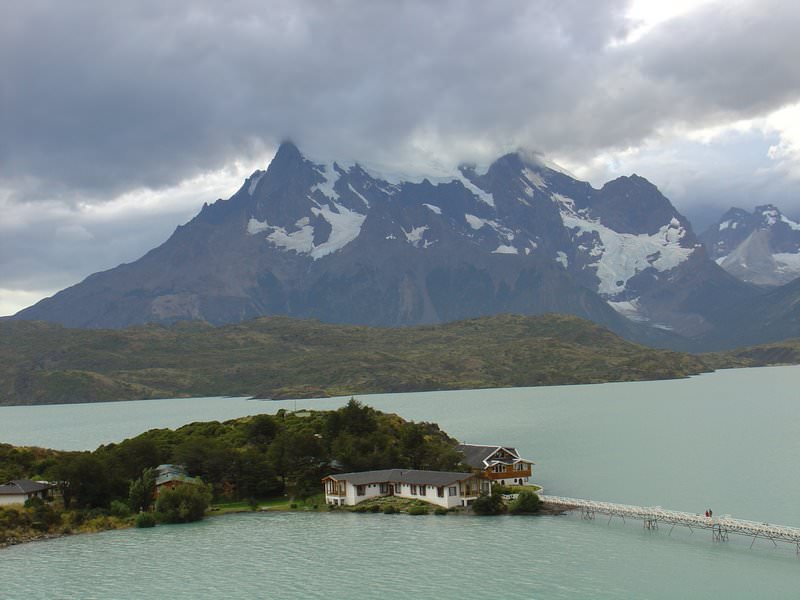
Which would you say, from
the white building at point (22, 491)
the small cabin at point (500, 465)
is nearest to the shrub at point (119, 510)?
the white building at point (22, 491)

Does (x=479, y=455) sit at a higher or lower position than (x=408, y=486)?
higher

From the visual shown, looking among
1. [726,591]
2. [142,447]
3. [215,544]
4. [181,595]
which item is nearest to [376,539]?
[215,544]

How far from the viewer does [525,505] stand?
272 ft

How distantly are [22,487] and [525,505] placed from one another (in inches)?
2010

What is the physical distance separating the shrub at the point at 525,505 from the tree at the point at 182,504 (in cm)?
3115

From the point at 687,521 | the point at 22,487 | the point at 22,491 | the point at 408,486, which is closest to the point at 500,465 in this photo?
the point at 408,486

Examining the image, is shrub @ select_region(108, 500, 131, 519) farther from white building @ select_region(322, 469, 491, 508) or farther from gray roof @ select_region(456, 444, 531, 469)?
gray roof @ select_region(456, 444, 531, 469)

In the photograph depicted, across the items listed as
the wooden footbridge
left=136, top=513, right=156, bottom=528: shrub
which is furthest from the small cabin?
left=136, top=513, right=156, bottom=528: shrub

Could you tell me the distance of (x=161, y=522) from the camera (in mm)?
84938

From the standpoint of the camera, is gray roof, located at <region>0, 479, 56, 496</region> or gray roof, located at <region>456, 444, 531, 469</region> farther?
gray roof, located at <region>456, 444, 531, 469</region>

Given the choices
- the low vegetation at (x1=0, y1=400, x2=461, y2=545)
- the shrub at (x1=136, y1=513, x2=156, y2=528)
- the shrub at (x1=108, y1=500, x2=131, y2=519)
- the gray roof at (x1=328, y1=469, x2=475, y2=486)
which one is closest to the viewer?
the shrub at (x1=136, y1=513, x2=156, y2=528)

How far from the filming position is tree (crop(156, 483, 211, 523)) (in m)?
84.9

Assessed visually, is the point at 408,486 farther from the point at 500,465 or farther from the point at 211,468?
the point at 211,468

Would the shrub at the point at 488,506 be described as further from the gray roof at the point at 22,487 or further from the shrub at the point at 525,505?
the gray roof at the point at 22,487
